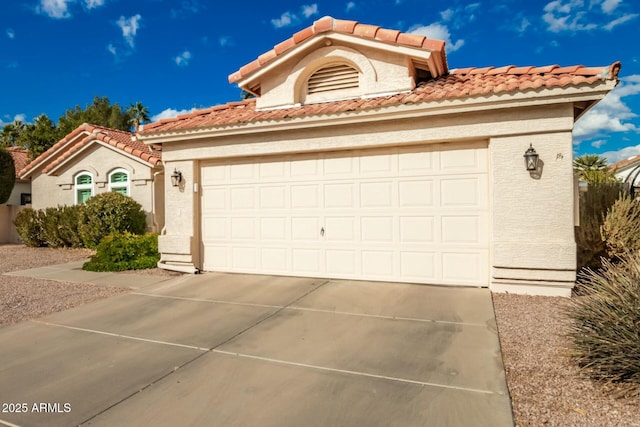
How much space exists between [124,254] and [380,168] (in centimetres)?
706

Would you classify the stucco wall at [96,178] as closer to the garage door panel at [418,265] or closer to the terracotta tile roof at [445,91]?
the terracotta tile roof at [445,91]

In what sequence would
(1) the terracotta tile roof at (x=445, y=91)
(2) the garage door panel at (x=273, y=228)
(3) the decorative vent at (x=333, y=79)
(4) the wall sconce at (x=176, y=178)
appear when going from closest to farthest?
(1) the terracotta tile roof at (x=445, y=91) → (2) the garage door panel at (x=273, y=228) → (3) the decorative vent at (x=333, y=79) → (4) the wall sconce at (x=176, y=178)

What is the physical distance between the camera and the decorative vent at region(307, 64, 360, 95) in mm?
8188

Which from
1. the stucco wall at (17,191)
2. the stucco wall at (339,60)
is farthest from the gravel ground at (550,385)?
the stucco wall at (17,191)

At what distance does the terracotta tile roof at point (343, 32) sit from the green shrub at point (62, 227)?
9.21 m

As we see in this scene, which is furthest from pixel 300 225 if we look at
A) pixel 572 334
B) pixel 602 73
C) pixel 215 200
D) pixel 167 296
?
pixel 602 73

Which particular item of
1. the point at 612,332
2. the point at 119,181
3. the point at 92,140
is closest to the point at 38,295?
the point at 119,181

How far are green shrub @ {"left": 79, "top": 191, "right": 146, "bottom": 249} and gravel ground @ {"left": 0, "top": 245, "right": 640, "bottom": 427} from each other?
479cm

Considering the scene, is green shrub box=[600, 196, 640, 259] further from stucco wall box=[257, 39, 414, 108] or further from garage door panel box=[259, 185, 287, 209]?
garage door panel box=[259, 185, 287, 209]

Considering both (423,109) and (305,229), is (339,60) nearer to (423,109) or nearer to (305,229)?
(423,109)

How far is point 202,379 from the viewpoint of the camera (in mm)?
3605

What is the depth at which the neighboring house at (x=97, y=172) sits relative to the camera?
14.0 m

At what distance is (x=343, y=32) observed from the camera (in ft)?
25.8

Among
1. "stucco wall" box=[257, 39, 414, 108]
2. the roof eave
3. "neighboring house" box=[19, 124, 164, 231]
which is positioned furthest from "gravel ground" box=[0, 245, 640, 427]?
"neighboring house" box=[19, 124, 164, 231]
